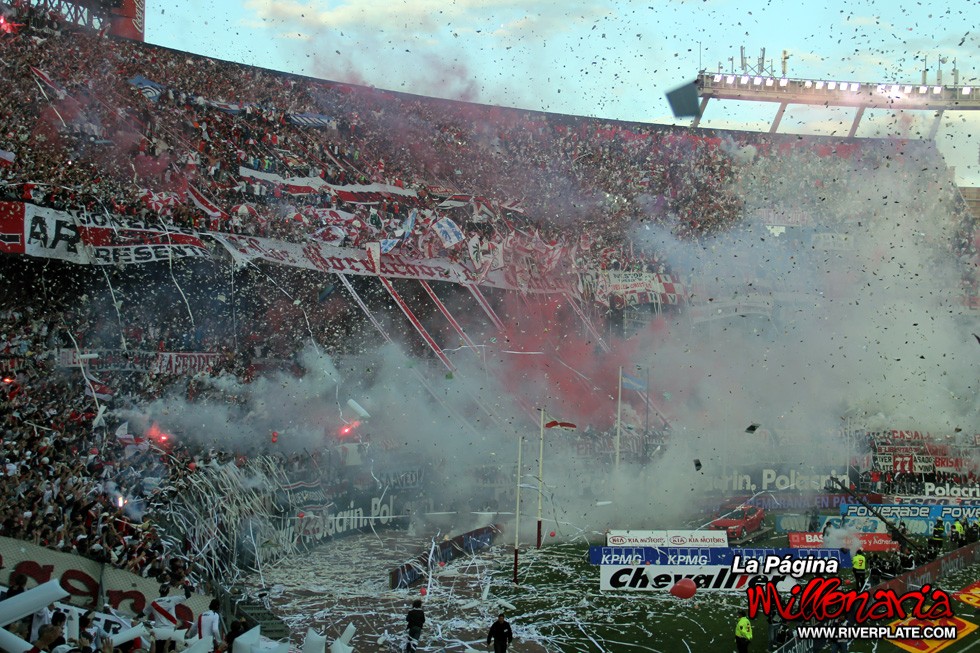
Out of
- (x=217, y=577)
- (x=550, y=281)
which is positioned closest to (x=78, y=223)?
(x=217, y=577)

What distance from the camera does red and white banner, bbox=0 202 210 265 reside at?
53.0 ft

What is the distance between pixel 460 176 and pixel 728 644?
735 inches

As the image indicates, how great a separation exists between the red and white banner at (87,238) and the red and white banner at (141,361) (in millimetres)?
1919

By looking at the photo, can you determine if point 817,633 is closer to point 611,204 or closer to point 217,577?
point 217,577

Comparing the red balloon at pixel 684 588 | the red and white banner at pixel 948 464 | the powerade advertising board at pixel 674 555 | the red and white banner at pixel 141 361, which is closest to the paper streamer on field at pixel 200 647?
the powerade advertising board at pixel 674 555

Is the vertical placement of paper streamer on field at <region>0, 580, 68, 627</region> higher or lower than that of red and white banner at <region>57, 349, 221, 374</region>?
lower

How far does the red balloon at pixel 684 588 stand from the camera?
43.5 ft

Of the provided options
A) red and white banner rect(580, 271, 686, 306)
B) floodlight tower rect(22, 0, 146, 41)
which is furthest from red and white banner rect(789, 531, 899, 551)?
floodlight tower rect(22, 0, 146, 41)

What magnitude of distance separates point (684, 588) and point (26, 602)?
9360 mm

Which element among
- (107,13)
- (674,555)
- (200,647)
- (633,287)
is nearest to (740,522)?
(674,555)

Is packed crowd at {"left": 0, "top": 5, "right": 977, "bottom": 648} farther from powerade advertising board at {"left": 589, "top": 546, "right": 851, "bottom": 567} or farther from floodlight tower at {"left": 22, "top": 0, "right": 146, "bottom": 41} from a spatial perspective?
powerade advertising board at {"left": 589, "top": 546, "right": 851, "bottom": 567}

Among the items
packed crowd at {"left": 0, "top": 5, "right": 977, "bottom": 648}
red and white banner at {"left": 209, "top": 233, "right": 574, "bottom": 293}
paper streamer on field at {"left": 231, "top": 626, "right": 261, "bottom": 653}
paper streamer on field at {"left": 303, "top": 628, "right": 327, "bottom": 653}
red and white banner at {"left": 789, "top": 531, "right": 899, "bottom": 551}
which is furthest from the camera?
red and white banner at {"left": 209, "top": 233, "right": 574, "bottom": 293}

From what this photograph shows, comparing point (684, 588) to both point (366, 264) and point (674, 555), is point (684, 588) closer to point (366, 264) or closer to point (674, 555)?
point (674, 555)

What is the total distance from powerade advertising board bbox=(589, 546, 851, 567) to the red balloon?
29 centimetres
